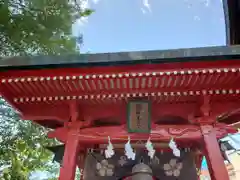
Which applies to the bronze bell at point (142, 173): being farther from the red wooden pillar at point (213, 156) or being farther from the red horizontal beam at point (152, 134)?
the red wooden pillar at point (213, 156)

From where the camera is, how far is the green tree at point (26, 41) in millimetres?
5770

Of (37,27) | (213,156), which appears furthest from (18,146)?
(213,156)

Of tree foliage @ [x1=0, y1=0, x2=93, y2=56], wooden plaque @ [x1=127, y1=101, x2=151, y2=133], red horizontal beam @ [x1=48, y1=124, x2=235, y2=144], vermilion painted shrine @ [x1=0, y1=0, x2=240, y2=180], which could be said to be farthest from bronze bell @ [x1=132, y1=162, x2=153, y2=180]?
tree foliage @ [x1=0, y1=0, x2=93, y2=56]

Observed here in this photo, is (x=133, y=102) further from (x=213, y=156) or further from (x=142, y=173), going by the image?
(x=213, y=156)

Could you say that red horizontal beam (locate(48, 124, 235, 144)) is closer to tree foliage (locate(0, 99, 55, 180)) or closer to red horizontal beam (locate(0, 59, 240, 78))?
red horizontal beam (locate(0, 59, 240, 78))

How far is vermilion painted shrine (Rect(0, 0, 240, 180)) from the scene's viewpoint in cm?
329

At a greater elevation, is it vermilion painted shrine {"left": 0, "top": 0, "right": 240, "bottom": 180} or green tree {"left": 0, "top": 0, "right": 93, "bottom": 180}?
green tree {"left": 0, "top": 0, "right": 93, "bottom": 180}

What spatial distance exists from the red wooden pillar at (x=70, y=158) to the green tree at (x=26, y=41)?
9.55 ft

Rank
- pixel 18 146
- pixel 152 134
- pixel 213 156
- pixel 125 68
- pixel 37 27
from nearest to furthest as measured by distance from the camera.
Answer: pixel 125 68
pixel 213 156
pixel 152 134
pixel 37 27
pixel 18 146

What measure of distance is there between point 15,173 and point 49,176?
12.6 feet

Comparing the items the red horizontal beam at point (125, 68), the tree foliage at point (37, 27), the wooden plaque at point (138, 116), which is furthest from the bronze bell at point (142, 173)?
the tree foliage at point (37, 27)

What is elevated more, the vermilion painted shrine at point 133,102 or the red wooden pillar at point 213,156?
the vermilion painted shrine at point 133,102

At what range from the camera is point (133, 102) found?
3.92m

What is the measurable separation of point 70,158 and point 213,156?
200 cm
